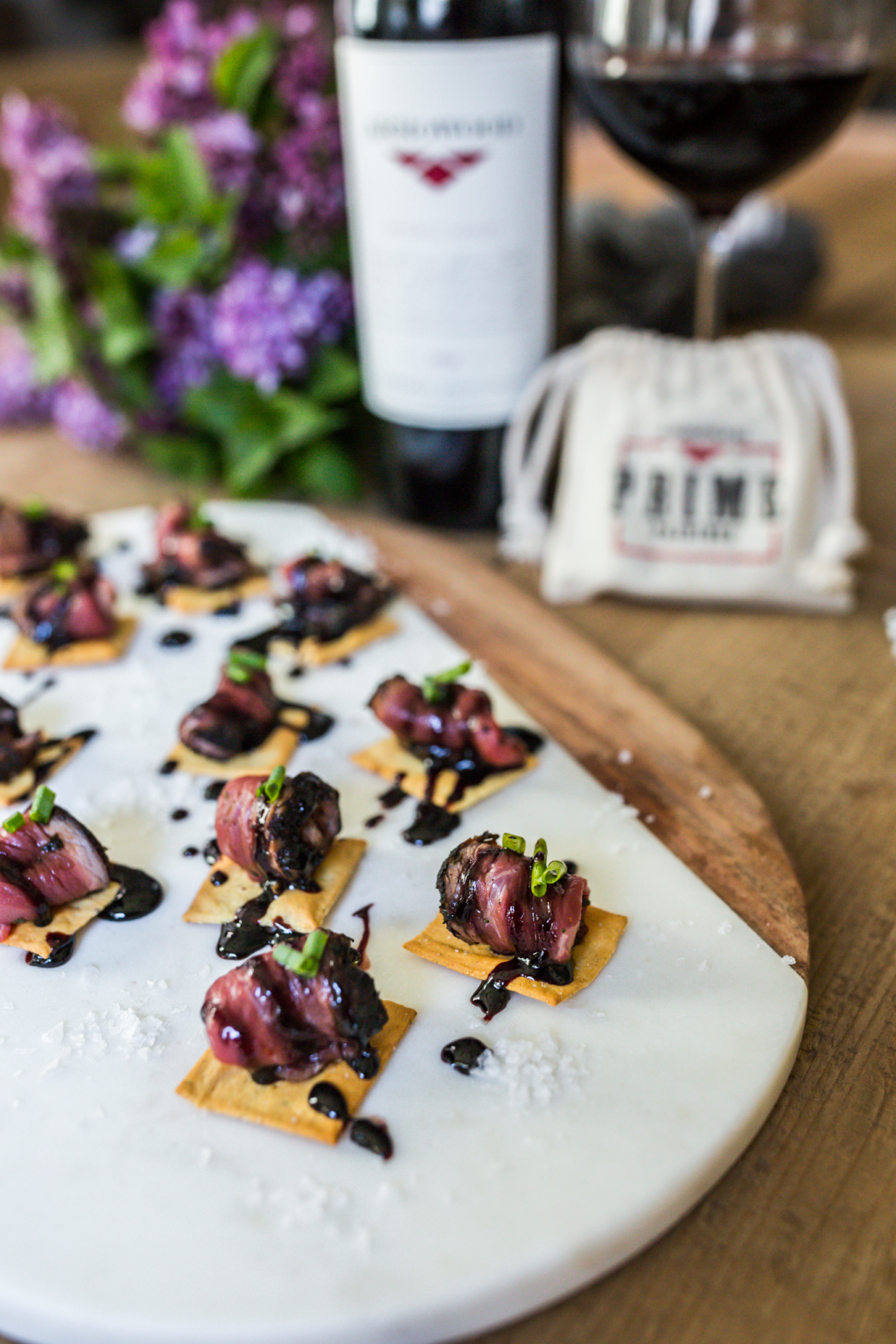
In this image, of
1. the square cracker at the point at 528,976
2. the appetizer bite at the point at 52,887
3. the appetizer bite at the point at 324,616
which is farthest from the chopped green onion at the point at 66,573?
the square cracker at the point at 528,976

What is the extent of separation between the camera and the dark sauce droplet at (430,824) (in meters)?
0.95

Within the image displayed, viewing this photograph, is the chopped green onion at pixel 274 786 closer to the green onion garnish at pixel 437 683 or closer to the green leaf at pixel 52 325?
the green onion garnish at pixel 437 683

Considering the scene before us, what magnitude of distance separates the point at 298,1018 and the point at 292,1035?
1cm

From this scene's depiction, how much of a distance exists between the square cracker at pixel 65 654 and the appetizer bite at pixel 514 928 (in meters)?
0.58

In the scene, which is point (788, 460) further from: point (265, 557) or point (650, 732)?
point (265, 557)

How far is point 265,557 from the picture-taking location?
1430mm

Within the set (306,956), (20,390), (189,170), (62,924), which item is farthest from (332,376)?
(306,956)

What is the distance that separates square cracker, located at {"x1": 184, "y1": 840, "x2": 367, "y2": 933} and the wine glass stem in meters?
0.88

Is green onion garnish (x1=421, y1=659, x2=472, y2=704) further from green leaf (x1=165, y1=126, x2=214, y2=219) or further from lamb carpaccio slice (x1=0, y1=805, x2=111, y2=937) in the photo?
green leaf (x1=165, y1=126, x2=214, y2=219)

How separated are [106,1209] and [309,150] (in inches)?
51.9

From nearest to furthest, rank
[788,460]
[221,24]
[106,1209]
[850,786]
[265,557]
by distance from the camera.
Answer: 1. [106,1209]
2. [850,786]
3. [788,460]
4. [265,557]
5. [221,24]

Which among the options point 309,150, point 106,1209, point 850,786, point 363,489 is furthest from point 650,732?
point 309,150

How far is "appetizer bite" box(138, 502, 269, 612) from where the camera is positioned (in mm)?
1322

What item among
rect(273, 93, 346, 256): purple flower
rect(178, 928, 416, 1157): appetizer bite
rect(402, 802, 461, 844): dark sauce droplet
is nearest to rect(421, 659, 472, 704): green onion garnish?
rect(402, 802, 461, 844): dark sauce droplet
